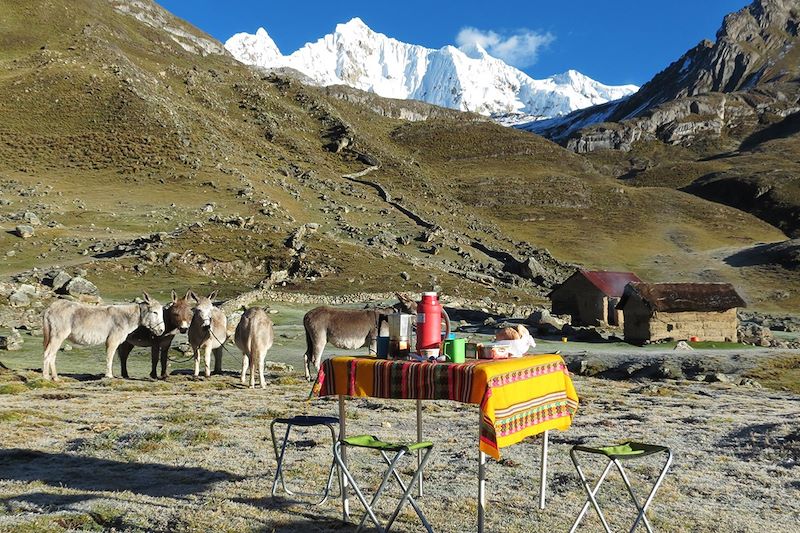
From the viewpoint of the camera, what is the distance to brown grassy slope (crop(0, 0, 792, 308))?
55438 mm

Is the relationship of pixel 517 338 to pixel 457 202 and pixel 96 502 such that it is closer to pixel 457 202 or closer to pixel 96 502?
pixel 96 502

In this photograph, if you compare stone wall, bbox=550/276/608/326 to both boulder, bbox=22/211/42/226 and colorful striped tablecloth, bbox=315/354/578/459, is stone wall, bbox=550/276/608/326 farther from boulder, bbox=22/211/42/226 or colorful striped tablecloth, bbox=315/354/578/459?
boulder, bbox=22/211/42/226

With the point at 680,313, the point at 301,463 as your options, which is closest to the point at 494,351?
the point at 301,463

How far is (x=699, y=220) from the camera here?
10919cm

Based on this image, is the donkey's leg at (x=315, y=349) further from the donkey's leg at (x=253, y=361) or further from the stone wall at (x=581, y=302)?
the stone wall at (x=581, y=302)

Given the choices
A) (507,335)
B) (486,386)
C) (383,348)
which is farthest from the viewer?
(507,335)

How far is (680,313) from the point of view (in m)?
37.5

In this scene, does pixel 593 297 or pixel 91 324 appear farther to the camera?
pixel 593 297

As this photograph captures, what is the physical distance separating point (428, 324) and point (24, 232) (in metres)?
52.6

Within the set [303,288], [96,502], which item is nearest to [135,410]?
[96,502]

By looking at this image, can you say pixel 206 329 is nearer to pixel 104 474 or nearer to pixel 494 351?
pixel 104 474

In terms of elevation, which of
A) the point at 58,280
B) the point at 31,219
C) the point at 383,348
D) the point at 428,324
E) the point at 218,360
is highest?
the point at 31,219

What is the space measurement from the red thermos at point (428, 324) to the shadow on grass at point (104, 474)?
12.6ft

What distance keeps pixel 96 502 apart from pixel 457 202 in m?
109
